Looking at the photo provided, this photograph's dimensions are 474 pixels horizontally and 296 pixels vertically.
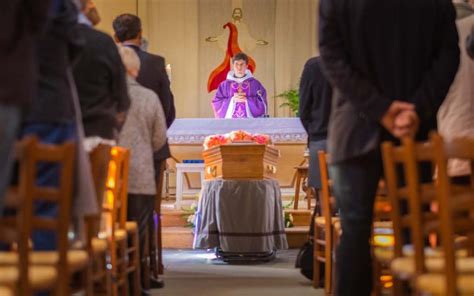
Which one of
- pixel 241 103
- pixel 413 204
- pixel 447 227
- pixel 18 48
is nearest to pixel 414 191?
pixel 413 204

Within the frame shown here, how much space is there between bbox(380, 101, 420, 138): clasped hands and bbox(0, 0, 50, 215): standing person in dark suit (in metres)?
0.98

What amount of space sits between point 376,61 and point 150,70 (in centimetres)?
288

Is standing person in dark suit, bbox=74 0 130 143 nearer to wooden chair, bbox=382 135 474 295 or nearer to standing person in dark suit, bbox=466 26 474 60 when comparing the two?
standing person in dark suit, bbox=466 26 474 60

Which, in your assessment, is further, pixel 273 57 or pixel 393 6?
pixel 273 57

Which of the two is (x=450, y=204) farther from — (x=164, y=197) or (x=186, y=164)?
(x=164, y=197)

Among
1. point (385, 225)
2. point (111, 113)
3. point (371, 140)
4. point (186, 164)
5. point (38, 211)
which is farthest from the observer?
point (186, 164)

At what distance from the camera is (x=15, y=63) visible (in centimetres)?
228

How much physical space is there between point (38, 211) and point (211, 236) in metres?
4.00

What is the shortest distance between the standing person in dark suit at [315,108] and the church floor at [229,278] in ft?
2.16

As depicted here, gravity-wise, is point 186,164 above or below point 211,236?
above

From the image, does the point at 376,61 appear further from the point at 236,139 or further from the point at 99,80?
the point at 236,139

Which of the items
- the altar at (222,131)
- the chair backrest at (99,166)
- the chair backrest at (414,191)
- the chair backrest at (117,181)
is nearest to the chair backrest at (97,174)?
the chair backrest at (99,166)

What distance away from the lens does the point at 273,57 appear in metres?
14.4

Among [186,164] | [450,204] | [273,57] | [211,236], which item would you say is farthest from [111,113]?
[273,57]
